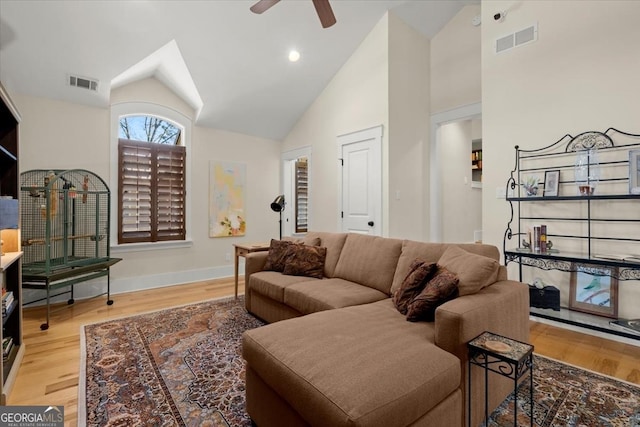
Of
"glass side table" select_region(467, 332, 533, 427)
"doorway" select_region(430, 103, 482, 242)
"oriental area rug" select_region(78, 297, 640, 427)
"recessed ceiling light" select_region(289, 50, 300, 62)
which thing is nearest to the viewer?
"glass side table" select_region(467, 332, 533, 427)

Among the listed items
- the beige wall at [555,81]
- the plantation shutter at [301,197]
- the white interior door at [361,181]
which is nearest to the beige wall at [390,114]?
the white interior door at [361,181]

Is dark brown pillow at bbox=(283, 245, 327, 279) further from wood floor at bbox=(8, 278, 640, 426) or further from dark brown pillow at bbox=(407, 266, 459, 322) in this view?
wood floor at bbox=(8, 278, 640, 426)

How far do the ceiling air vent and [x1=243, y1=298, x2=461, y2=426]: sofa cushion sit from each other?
3826 mm

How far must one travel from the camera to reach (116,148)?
4.31 meters

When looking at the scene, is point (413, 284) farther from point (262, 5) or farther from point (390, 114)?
point (390, 114)

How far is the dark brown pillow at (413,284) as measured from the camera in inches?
81.7

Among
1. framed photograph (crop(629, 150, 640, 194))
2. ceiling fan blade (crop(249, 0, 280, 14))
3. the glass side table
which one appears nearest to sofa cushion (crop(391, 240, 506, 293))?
the glass side table

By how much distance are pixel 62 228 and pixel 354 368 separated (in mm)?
3956

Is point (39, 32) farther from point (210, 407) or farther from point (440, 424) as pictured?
point (440, 424)

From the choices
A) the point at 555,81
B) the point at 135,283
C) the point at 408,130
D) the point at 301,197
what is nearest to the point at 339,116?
the point at 408,130

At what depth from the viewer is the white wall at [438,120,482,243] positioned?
517 cm

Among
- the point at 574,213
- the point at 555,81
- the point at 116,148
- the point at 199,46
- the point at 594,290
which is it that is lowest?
the point at 594,290

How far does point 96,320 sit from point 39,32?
288 centimetres

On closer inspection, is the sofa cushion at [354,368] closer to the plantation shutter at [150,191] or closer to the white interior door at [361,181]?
the white interior door at [361,181]
